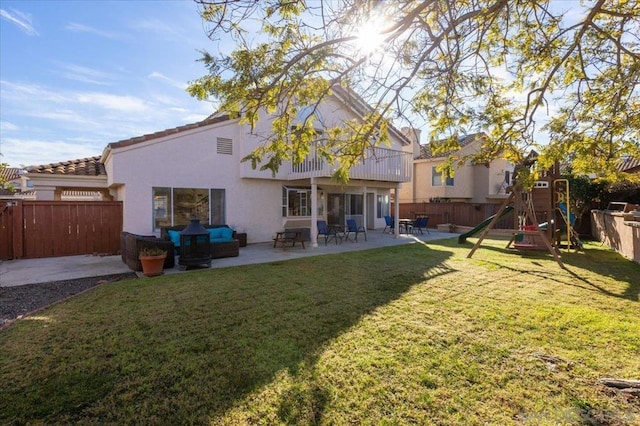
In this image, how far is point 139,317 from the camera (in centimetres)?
473

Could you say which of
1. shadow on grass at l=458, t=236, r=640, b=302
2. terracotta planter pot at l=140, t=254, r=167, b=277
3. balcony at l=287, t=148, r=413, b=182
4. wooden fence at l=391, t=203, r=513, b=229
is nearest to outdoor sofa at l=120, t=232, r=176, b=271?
terracotta planter pot at l=140, t=254, r=167, b=277

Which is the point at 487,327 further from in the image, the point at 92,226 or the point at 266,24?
the point at 92,226

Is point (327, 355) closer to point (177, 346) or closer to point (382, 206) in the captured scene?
point (177, 346)

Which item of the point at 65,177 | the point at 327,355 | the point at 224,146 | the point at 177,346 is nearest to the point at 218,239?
the point at 224,146

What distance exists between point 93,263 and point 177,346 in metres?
7.30

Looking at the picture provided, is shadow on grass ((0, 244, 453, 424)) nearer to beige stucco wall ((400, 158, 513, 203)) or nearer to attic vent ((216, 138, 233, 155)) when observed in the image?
attic vent ((216, 138, 233, 155))

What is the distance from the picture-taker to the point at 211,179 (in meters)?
12.4

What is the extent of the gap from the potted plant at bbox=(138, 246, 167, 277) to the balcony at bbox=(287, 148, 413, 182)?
573 centimetres

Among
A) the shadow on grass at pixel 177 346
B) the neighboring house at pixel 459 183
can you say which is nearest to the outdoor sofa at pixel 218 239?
the shadow on grass at pixel 177 346

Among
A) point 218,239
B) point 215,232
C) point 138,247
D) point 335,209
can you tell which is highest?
point 335,209

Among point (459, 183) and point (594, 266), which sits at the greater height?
point (459, 183)

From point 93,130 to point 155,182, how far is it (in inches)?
251

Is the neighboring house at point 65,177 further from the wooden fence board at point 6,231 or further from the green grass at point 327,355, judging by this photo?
the green grass at point 327,355

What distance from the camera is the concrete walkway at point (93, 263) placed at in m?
7.62
